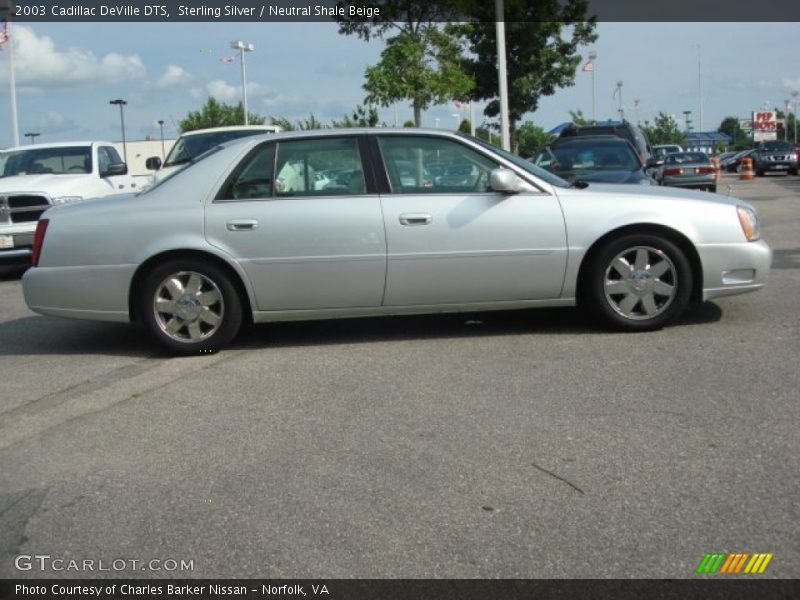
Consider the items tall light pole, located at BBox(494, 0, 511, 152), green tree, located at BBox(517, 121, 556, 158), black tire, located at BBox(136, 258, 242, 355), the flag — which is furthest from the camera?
green tree, located at BBox(517, 121, 556, 158)

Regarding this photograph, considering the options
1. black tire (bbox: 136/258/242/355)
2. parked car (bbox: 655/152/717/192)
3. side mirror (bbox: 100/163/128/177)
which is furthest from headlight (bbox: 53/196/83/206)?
parked car (bbox: 655/152/717/192)

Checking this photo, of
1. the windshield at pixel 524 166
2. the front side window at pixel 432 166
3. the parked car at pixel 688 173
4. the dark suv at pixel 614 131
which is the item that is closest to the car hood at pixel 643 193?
the windshield at pixel 524 166

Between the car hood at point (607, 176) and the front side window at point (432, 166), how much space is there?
3.79 meters

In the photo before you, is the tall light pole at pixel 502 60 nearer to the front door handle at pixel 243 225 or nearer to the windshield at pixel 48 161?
the windshield at pixel 48 161

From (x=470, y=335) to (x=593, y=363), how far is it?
48.4 inches

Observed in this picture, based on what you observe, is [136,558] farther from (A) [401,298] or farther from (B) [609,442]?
(A) [401,298]

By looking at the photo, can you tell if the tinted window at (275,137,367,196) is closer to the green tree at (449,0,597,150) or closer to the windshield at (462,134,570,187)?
the windshield at (462,134,570,187)

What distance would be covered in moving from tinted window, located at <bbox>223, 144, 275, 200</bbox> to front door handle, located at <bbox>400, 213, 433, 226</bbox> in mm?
959

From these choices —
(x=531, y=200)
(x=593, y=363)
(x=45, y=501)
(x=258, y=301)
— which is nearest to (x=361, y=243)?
(x=258, y=301)

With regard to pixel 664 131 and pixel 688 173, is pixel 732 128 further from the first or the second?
pixel 688 173

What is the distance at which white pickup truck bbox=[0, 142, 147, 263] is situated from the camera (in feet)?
37.8

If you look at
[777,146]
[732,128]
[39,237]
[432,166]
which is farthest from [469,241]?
[732,128]

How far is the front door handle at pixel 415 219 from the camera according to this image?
629cm

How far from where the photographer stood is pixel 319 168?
649 cm
